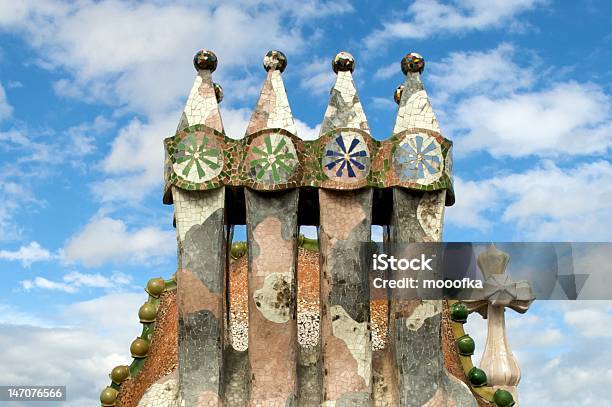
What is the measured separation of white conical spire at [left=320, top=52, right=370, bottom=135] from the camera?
33.0 feet

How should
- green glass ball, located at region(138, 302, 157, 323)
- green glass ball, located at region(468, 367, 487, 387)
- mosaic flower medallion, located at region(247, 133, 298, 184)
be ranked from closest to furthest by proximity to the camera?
1. mosaic flower medallion, located at region(247, 133, 298, 184)
2. green glass ball, located at region(468, 367, 487, 387)
3. green glass ball, located at region(138, 302, 157, 323)

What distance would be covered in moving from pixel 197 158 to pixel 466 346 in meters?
5.63

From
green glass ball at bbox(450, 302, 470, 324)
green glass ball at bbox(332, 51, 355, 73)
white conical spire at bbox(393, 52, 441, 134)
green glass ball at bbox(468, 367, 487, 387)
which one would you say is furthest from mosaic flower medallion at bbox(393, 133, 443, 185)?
green glass ball at bbox(450, 302, 470, 324)

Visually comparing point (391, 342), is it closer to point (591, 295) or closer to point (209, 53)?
point (591, 295)

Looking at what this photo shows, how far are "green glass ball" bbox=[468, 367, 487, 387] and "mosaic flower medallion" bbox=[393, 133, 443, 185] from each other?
13.0 feet

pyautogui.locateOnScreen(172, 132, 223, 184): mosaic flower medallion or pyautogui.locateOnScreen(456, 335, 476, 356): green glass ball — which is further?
pyautogui.locateOnScreen(456, 335, 476, 356): green glass ball

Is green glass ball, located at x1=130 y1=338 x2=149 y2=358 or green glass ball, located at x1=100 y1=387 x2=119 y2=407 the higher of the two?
green glass ball, located at x1=130 y1=338 x2=149 y2=358

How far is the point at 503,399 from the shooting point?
12.0 metres

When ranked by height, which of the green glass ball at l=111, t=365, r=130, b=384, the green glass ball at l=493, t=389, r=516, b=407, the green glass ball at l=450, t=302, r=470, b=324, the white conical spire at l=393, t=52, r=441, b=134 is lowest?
the green glass ball at l=493, t=389, r=516, b=407

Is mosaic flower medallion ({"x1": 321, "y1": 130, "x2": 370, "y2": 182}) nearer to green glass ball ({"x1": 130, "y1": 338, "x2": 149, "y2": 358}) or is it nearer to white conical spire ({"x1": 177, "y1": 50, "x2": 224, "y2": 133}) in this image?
white conical spire ({"x1": 177, "y1": 50, "x2": 224, "y2": 133})

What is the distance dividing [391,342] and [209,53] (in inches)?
162

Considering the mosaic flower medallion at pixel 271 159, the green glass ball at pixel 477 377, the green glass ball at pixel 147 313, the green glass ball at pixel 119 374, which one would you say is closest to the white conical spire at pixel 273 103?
the mosaic flower medallion at pixel 271 159

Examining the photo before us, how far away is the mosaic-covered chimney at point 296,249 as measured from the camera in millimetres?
9438

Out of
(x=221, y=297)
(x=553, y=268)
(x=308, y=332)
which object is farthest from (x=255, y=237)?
(x=553, y=268)
